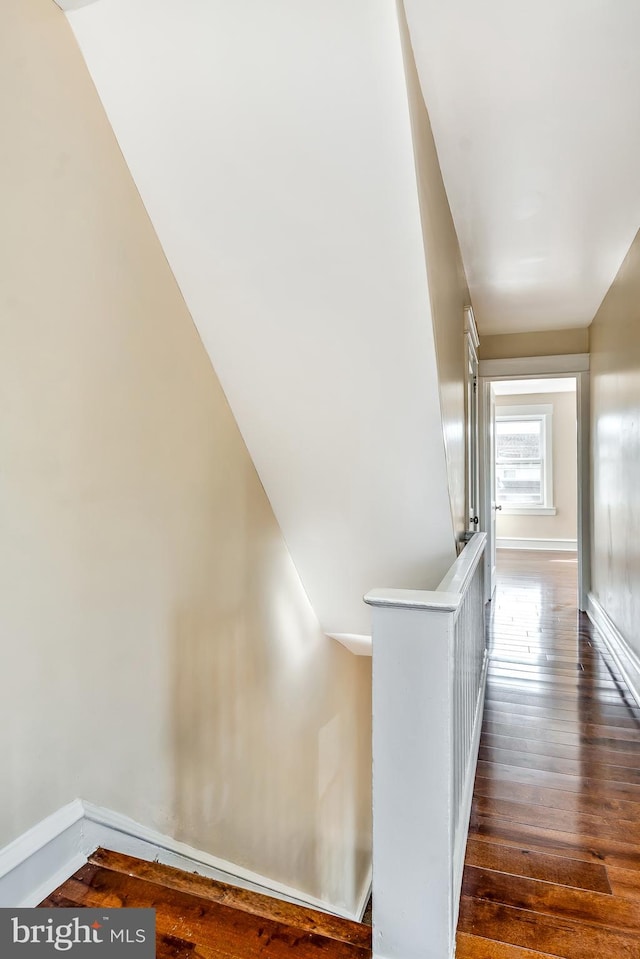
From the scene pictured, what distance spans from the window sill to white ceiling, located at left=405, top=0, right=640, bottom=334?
529 cm

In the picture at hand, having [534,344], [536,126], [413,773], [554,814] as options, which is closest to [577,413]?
[534,344]

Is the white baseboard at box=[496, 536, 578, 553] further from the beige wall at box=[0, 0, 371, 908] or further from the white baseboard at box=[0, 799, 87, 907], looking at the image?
the white baseboard at box=[0, 799, 87, 907]

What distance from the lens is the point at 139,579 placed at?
1.70 metres

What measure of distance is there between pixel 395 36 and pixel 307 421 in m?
1.30

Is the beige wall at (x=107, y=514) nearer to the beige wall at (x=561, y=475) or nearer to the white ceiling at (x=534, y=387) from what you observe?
the white ceiling at (x=534, y=387)

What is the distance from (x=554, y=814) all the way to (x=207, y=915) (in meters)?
Result: 1.27

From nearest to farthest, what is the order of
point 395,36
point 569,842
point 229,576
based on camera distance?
1. point 395,36
2. point 569,842
3. point 229,576

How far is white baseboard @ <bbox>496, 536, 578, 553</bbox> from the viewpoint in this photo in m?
8.24

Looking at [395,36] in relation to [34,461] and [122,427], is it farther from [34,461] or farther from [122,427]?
[34,461]

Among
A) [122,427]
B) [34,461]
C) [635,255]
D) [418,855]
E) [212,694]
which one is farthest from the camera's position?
[635,255]

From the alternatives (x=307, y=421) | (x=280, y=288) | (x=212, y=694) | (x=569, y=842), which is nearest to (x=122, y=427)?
(x=280, y=288)

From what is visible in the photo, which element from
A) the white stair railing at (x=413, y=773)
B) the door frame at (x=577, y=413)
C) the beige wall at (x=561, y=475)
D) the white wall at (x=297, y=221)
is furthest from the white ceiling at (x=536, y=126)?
the beige wall at (x=561, y=475)

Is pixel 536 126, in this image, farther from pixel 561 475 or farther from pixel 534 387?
pixel 561 475

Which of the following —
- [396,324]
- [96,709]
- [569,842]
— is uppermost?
[396,324]
